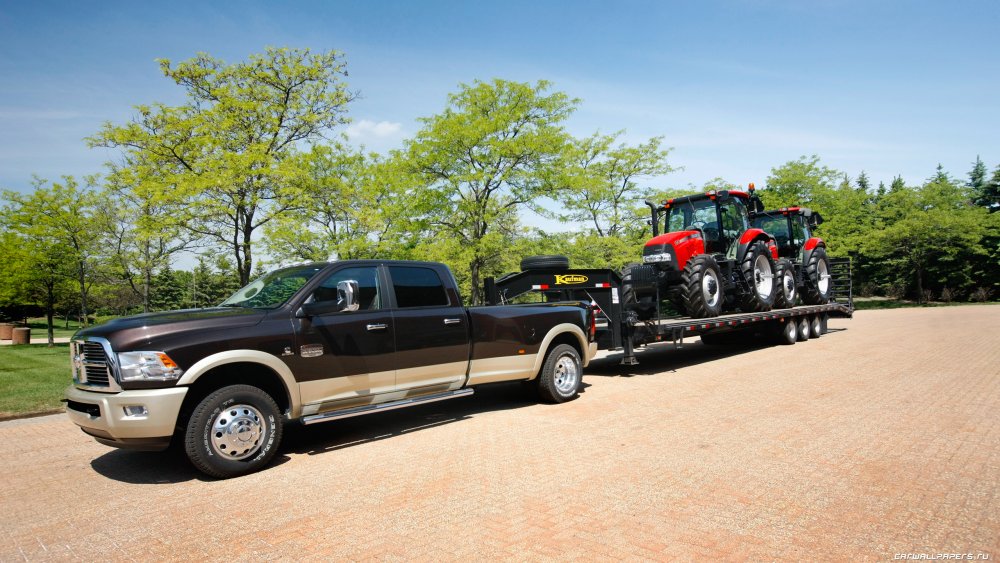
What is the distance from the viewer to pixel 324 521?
418 centimetres

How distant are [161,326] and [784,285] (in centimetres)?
1368

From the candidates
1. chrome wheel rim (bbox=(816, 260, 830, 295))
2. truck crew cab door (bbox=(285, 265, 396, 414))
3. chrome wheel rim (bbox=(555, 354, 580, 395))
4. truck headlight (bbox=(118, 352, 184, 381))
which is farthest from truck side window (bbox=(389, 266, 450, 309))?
chrome wheel rim (bbox=(816, 260, 830, 295))

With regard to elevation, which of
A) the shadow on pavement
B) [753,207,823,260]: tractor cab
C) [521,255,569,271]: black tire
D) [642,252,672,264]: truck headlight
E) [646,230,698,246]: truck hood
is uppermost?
[753,207,823,260]: tractor cab

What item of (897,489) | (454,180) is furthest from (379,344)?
(454,180)

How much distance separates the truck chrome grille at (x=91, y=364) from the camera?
200 inches

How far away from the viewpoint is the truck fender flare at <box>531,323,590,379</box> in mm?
8109

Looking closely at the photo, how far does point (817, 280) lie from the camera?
16.9m

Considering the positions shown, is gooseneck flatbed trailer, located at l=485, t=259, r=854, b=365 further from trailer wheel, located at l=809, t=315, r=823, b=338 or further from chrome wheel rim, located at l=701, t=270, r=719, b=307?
trailer wheel, located at l=809, t=315, r=823, b=338

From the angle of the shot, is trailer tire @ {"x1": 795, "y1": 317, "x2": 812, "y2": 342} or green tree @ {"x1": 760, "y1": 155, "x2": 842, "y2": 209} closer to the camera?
trailer tire @ {"x1": 795, "y1": 317, "x2": 812, "y2": 342}

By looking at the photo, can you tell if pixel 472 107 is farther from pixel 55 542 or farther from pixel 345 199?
pixel 55 542

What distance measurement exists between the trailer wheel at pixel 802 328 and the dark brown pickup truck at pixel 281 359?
443 inches

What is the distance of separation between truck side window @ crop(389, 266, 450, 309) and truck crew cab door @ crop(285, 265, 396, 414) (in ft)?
0.68

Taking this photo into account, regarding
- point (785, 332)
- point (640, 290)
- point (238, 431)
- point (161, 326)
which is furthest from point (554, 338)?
point (785, 332)

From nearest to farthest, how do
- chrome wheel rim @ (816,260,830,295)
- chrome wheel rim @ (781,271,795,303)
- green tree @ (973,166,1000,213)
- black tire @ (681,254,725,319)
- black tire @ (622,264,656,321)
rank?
black tire @ (622,264,656,321), black tire @ (681,254,725,319), chrome wheel rim @ (781,271,795,303), chrome wheel rim @ (816,260,830,295), green tree @ (973,166,1000,213)
